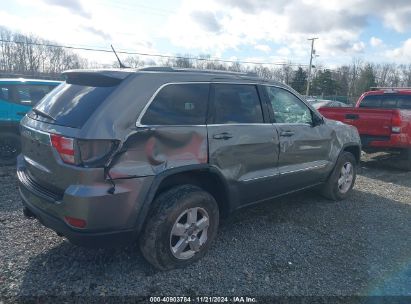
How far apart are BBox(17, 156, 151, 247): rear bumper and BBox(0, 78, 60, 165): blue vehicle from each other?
4.82 metres

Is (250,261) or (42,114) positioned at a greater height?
(42,114)

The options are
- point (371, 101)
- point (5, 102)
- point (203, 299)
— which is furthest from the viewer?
point (371, 101)

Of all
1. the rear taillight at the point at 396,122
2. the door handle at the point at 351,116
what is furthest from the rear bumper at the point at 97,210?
the door handle at the point at 351,116

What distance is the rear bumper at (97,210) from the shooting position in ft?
8.61

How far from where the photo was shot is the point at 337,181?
208 inches

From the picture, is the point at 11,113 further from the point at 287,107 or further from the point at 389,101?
the point at 389,101

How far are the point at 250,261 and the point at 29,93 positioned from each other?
20.6ft

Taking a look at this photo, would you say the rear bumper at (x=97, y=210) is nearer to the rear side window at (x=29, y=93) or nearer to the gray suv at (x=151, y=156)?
the gray suv at (x=151, y=156)

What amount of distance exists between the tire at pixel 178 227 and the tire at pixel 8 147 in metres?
5.31

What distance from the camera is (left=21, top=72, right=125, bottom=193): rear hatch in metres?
2.62

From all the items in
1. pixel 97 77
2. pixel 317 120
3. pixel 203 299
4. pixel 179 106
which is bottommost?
pixel 203 299

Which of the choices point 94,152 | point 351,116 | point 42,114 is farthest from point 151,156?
point 351,116

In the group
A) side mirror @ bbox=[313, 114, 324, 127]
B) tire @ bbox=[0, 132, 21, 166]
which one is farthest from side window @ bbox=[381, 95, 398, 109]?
tire @ bbox=[0, 132, 21, 166]

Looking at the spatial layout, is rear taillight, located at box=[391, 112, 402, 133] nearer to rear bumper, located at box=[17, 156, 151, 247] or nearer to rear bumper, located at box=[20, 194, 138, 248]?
rear bumper, located at box=[17, 156, 151, 247]
